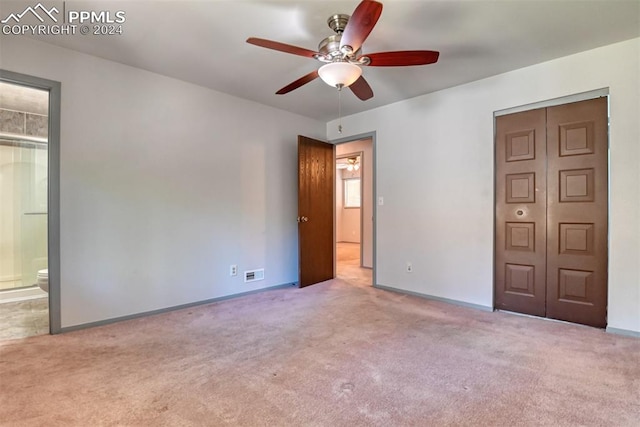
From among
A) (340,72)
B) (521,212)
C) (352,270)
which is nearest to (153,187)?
(340,72)

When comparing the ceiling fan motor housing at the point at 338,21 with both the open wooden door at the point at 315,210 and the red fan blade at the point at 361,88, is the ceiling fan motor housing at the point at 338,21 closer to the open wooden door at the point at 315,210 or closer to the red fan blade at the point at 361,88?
the red fan blade at the point at 361,88

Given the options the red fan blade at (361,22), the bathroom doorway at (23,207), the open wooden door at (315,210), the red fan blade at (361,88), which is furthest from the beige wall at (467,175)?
the bathroom doorway at (23,207)

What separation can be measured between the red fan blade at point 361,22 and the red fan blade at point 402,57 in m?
0.22

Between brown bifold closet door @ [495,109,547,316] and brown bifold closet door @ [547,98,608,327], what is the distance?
8 cm

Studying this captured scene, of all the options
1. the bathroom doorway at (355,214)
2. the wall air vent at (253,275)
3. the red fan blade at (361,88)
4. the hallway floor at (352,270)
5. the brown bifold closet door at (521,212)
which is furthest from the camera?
the bathroom doorway at (355,214)

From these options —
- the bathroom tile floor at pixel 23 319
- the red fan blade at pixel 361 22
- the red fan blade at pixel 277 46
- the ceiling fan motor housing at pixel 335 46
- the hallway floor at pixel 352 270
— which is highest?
the ceiling fan motor housing at pixel 335 46

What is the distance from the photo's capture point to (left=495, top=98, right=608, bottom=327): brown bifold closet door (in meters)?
2.71

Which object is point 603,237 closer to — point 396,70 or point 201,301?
point 396,70

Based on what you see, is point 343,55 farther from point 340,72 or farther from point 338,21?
point 338,21

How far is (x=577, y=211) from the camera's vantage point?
280 cm

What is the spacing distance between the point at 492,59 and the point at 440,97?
Result: 0.81 m

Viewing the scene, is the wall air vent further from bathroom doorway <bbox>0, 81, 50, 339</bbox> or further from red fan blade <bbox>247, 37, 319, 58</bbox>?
red fan blade <bbox>247, 37, 319, 58</bbox>

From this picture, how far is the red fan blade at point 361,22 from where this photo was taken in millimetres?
1529

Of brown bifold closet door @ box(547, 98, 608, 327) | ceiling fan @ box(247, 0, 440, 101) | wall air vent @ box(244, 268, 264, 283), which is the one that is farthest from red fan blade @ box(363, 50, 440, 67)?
wall air vent @ box(244, 268, 264, 283)
